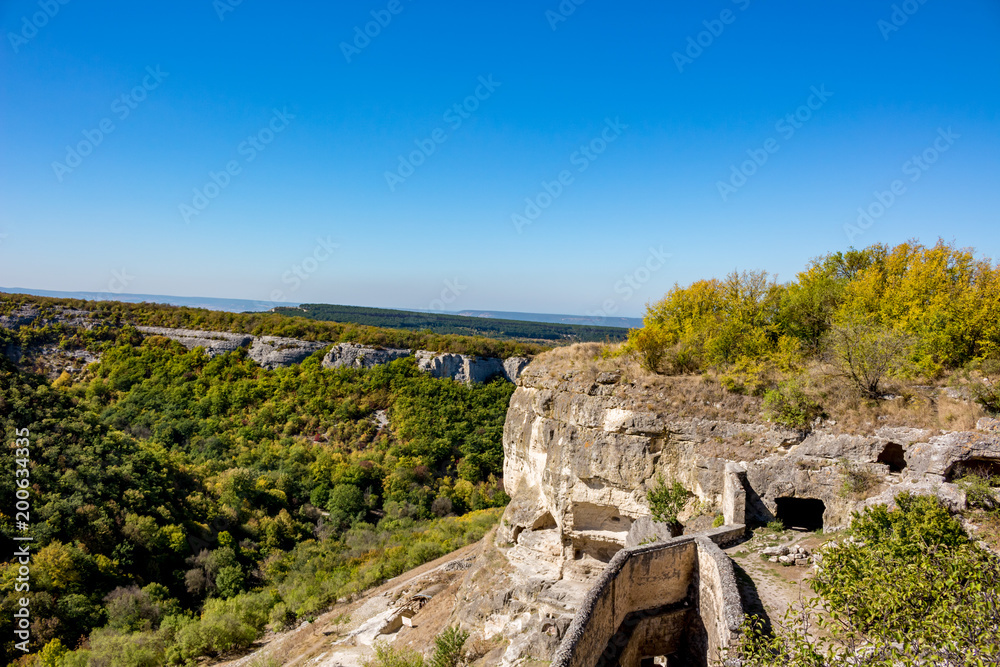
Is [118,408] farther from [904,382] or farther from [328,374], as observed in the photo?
[904,382]

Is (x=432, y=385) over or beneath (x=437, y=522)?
over

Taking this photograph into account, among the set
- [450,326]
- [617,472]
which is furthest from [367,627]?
[450,326]

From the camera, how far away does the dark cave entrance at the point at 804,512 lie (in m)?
15.6

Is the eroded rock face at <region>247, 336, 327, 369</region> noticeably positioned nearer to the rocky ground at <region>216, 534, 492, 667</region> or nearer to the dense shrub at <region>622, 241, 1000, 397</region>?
the rocky ground at <region>216, 534, 492, 667</region>

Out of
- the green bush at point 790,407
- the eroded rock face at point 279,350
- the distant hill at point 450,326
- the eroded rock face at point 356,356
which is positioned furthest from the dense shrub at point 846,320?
the distant hill at point 450,326

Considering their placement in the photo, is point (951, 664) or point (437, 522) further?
point (437, 522)

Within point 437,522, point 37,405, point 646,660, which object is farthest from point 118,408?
point 646,660

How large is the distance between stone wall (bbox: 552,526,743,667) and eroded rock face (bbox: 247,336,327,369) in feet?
143

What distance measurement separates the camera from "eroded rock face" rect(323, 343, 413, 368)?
4794cm

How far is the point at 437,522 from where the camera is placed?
33594mm

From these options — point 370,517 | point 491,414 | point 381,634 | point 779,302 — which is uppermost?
point 779,302

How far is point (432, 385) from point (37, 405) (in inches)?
1076

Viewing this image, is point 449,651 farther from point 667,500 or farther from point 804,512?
point 804,512

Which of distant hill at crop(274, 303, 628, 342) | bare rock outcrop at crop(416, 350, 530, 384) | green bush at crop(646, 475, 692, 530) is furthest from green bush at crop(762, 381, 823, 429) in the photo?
distant hill at crop(274, 303, 628, 342)
